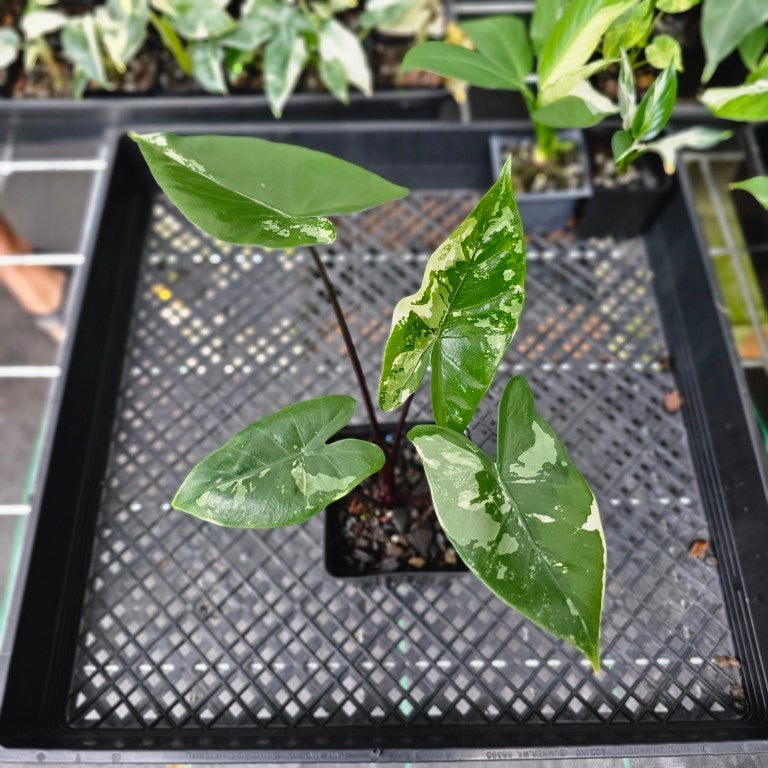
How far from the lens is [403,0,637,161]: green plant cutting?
26.1 inches

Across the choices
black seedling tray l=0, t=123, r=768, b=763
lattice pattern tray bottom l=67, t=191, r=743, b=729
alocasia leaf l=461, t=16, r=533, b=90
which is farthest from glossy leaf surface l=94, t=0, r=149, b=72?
alocasia leaf l=461, t=16, r=533, b=90

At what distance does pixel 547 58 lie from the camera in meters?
0.73

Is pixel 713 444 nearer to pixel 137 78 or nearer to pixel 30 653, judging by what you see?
pixel 30 653

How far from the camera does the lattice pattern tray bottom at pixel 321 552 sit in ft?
2.60

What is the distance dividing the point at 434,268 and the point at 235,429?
495mm

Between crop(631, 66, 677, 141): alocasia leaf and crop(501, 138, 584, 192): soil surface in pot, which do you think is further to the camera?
crop(501, 138, 584, 192): soil surface in pot

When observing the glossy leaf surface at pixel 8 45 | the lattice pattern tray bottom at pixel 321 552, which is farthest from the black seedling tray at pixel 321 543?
the glossy leaf surface at pixel 8 45

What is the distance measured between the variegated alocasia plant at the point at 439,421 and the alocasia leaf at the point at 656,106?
26 cm

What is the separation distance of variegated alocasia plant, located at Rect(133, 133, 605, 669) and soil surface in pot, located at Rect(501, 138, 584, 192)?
0.51 metres

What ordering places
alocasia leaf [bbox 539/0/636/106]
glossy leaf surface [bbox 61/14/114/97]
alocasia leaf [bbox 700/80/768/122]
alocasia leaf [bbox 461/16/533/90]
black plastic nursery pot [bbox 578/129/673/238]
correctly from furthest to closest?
glossy leaf surface [bbox 61/14/114/97]
black plastic nursery pot [bbox 578/129/673/238]
alocasia leaf [bbox 461/16/533/90]
alocasia leaf [bbox 700/80/768/122]
alocasia leaf [bbox 539/0/636/106]

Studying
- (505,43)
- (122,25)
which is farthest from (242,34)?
(505,43)

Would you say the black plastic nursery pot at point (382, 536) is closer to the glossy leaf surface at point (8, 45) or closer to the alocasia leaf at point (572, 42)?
the alocasia leaf at point (572, 42)

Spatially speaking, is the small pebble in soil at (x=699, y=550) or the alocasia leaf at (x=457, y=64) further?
the small pebble in soil at (x=699, y=550)

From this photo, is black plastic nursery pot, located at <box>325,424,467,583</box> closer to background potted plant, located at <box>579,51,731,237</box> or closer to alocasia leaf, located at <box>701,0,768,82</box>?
background potted plant, located at <box>579,51,731,237</box>
